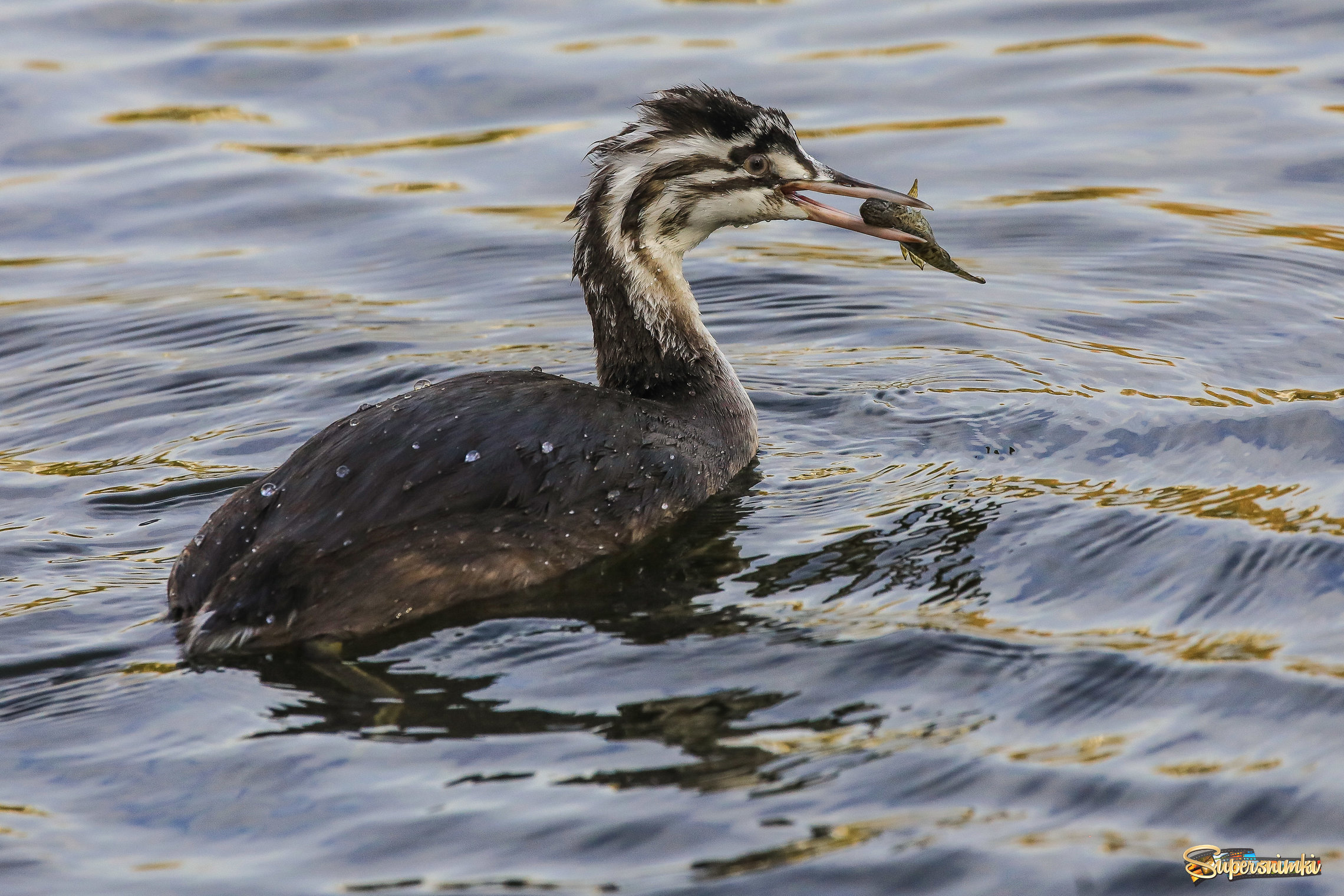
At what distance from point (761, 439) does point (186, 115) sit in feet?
24.7

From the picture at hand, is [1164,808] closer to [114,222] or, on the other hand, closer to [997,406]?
[997,406]

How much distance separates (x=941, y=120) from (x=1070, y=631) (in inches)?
304

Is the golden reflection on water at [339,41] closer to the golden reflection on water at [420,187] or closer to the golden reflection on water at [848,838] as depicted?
the golden reflection on water at [420,187]

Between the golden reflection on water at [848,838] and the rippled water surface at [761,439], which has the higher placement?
the rippled water surface at [761,439]

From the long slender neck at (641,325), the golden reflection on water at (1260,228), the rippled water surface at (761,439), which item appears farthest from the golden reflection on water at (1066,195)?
the long slender neck at (641,325)

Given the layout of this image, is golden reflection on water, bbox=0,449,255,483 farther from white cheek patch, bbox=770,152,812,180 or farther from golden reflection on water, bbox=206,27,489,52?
golden reflection on water, bbox=206,27,489,52

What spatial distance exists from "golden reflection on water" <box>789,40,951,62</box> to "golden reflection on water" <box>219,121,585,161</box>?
7.60 feet

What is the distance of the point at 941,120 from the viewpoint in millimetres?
13234

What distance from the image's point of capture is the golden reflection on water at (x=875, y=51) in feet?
47.4

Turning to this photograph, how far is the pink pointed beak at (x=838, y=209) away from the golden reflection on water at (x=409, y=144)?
549cm

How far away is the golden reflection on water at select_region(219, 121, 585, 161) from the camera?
1335cm

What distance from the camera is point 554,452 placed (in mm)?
6949

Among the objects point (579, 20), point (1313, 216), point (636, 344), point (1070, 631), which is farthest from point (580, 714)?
point (579, 20)

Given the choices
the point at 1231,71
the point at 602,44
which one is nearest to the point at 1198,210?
the point at 1231,71
